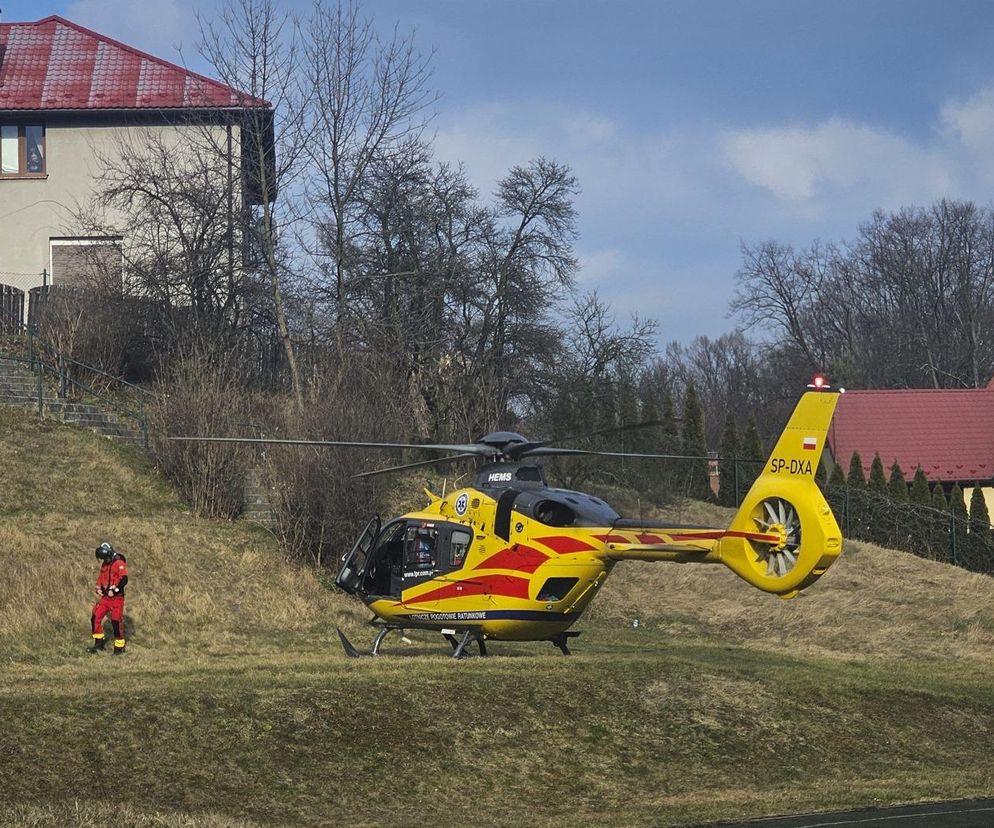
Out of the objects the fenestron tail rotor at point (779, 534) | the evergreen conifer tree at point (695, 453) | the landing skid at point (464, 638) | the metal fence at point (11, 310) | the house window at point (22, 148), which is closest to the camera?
the fenestron tail rotor at point (779, 534)

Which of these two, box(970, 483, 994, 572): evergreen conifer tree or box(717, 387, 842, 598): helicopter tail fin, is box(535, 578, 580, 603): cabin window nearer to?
box(717, 387, 842, 598): helicopter tail fin

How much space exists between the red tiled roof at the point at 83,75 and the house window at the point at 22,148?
1.10m

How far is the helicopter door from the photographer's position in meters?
22.8

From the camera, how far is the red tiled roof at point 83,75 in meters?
47.4

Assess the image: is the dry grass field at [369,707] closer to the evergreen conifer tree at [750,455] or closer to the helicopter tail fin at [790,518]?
the helicopter tail fin at [790,518]

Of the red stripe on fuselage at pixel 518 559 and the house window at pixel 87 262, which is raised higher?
the house window at pixel 87 262

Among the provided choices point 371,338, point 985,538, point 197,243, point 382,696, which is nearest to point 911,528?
point 985,538

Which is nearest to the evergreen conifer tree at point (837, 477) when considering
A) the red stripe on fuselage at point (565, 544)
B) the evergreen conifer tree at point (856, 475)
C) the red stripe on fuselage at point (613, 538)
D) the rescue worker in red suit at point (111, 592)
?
the evergreen conifer tree at point (856, 475)

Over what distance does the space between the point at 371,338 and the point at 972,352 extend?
53.2 meters

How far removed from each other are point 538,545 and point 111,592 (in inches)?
282

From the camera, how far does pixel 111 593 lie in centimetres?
2267

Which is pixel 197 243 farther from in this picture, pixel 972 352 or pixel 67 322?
pixel 972 352

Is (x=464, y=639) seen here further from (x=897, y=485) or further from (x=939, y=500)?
(x=939, y=500)

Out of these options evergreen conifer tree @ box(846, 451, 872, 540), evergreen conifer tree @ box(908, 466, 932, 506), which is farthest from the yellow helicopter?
evergreen conifer tree @ box(908, 466, 932, 506)
